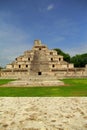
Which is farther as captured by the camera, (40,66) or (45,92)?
(40,66)

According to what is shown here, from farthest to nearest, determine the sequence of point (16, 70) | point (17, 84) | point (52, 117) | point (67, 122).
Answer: point (16, 70) → point (17, 84) → point (52, 117) → point (67, 122)

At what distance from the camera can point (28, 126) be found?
757 cm

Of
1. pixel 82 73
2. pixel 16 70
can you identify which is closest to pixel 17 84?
pixel 16 70

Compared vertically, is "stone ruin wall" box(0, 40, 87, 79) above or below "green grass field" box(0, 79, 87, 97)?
above

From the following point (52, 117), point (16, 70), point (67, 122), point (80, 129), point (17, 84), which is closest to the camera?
point (80, 129)

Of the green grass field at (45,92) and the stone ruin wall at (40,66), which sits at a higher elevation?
the stone ruin wall at (40,66)

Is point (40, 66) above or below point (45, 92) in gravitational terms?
above

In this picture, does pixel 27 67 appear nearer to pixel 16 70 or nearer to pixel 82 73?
pixel 16 70

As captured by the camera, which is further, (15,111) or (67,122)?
(15,111)

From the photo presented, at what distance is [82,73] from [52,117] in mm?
48134

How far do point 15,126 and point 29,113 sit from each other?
2.08m

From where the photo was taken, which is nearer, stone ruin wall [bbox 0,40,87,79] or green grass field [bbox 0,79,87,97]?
green grass field [bbox 0,79,87,97]

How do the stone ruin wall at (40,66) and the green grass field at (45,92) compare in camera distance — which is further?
the stone ruin wall at (40,66)

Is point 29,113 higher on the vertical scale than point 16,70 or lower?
lower
